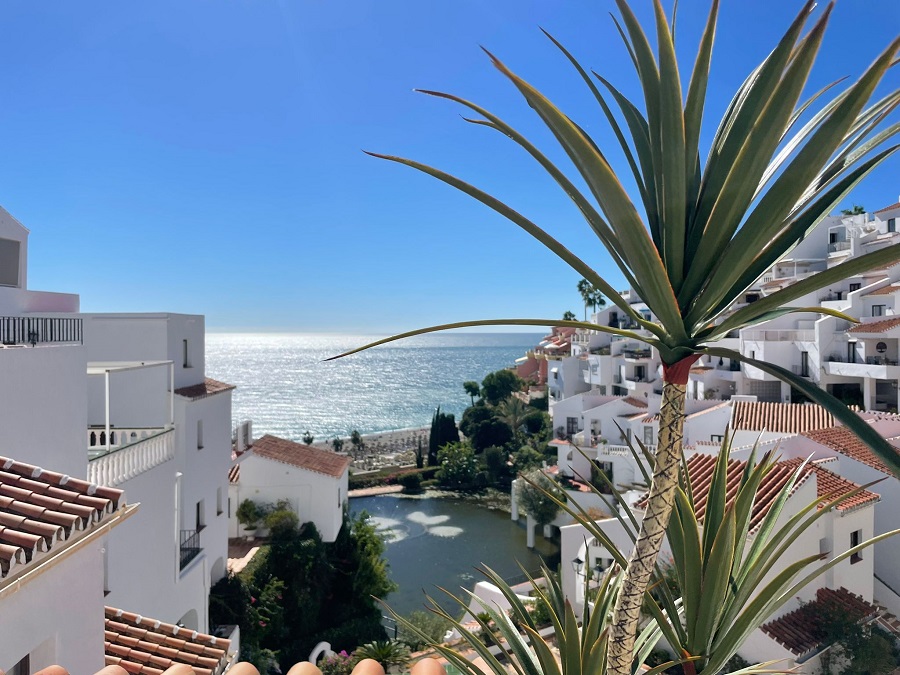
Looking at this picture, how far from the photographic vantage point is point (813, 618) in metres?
10.6

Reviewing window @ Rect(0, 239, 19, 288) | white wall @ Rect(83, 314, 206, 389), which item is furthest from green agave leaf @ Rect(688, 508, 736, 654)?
window @ Rect(0, 239, 19, 288)

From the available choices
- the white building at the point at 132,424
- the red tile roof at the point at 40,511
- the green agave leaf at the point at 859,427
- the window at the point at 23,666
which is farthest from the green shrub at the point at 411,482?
the green agave leaf at the point at 859,427

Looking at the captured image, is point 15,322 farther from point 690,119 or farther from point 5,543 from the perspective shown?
point 690,119

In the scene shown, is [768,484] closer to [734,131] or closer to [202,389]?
[734,131]

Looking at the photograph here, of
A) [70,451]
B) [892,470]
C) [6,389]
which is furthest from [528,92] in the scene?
[70,451]

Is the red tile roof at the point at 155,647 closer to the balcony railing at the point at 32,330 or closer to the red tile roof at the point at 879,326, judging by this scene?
the balcony railing at the point at 32,330

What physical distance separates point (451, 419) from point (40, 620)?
144 feet

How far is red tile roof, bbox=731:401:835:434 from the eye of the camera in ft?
62.0

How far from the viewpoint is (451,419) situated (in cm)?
4781

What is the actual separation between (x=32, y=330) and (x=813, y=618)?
581 inches

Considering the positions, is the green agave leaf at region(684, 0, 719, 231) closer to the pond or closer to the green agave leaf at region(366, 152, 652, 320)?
the green agave leaf at region(366, 152, 652, 320)

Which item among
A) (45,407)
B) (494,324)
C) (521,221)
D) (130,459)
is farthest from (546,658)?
(130,459)

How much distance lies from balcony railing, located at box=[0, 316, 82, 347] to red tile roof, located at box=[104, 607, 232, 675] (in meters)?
4.42

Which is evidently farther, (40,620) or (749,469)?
(40,620)
